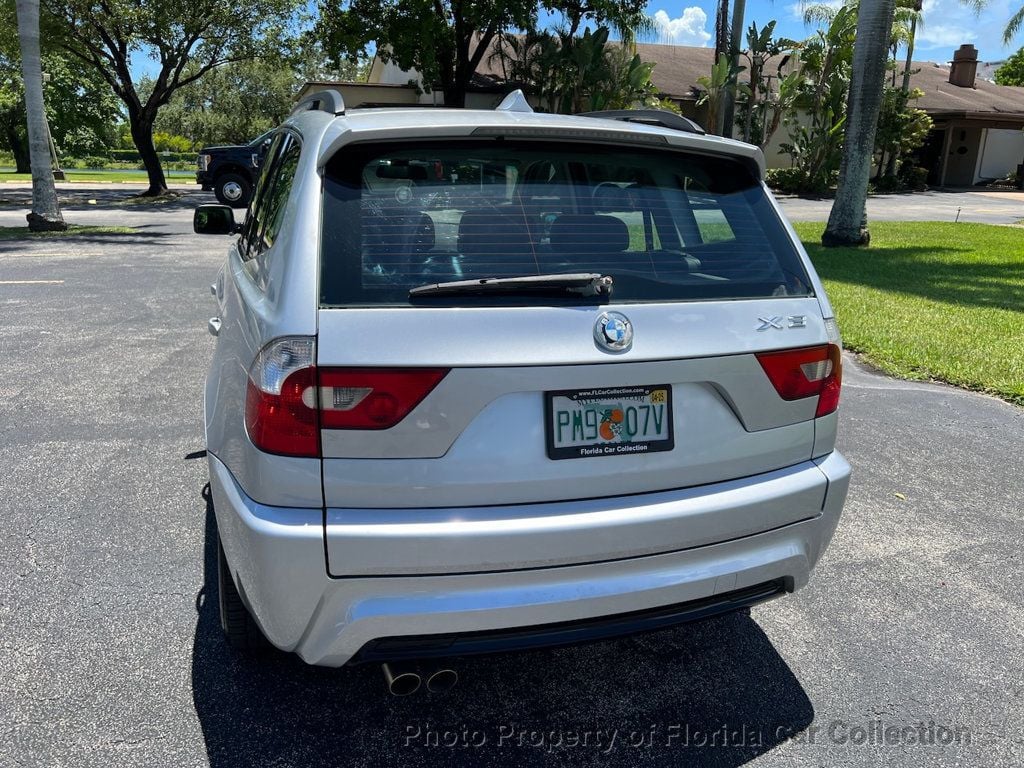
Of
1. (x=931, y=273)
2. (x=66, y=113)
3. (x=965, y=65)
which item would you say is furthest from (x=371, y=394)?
(x=66, y=113)

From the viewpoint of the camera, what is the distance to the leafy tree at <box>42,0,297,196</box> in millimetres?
21156

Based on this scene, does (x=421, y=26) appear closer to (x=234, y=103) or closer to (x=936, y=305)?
(x=936, y=305)

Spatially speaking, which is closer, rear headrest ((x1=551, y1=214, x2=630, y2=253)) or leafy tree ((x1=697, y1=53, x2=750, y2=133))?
rear headrest ((x1=551, y1=214, x2=630, y2=253))

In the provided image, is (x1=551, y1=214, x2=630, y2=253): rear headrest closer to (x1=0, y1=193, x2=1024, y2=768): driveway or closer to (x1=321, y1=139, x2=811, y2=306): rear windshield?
(x1=321, y1=139, x2=811, y2=306): rear windshield

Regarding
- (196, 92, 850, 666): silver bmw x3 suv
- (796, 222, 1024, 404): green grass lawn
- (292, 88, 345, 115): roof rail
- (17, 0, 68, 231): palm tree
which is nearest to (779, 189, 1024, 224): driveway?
(796, 222, 1024, 404): green grass lawn

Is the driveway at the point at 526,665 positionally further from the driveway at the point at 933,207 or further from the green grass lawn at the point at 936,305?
the driveway at the point at 933,207

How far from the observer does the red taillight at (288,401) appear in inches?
82.5

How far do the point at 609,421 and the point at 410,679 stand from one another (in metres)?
0.91

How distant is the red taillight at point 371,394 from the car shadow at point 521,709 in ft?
2.62

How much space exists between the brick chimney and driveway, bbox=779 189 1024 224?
41.5 ft

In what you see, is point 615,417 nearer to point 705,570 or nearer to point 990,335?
point 705,570

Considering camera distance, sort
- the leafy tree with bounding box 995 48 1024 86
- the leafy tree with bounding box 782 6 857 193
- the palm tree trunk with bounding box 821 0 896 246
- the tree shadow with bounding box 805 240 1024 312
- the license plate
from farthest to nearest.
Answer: the leafy tree with bounding box 995 48 1024 86
the leafy tree with bounding box 782 6 857 193
the palm tree trunk with bounding box 821 0 896 246
the tree shadow with bounding box 805 240 1024 312
the license plate

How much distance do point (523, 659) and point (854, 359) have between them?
212 inches

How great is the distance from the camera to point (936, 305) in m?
9.41
